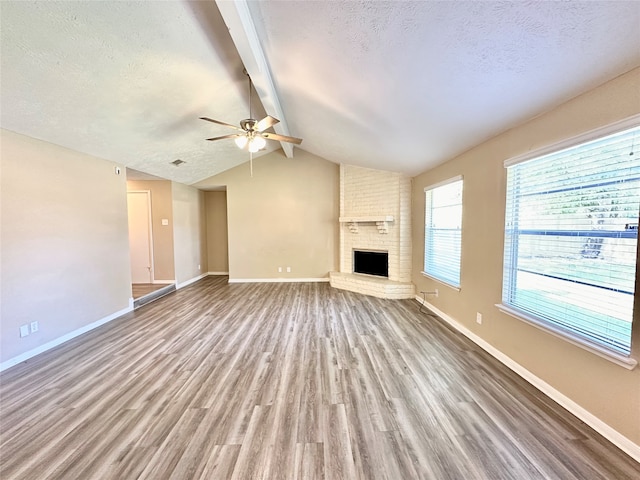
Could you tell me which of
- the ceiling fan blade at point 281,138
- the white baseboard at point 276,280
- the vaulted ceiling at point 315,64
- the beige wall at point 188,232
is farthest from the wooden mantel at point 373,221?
the beige wall at point 188,232

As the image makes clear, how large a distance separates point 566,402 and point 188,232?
704 cm

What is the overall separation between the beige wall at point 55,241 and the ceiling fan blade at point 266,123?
254 centimetres

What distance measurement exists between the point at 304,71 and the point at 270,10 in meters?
0.70

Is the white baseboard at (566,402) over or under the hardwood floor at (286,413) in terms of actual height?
over

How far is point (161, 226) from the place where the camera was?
19.4 feet

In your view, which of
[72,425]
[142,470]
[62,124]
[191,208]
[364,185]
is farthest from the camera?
[191,208]

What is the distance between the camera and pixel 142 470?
146 cm

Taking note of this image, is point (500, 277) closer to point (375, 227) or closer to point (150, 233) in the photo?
point (375, 227)

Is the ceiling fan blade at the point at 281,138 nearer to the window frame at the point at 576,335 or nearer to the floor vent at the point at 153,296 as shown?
the window frame at the point at 576,335

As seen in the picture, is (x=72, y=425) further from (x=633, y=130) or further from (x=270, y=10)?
(x=633, y=130)

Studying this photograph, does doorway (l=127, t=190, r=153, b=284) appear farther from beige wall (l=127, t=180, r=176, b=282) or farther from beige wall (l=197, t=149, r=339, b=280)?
beige wall (l=197, t=149, r=339, b=280)

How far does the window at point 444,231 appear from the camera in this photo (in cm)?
355

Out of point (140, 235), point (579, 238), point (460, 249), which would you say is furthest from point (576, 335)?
point (140, 235)

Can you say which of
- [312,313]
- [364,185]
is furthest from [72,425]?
[364,185]
